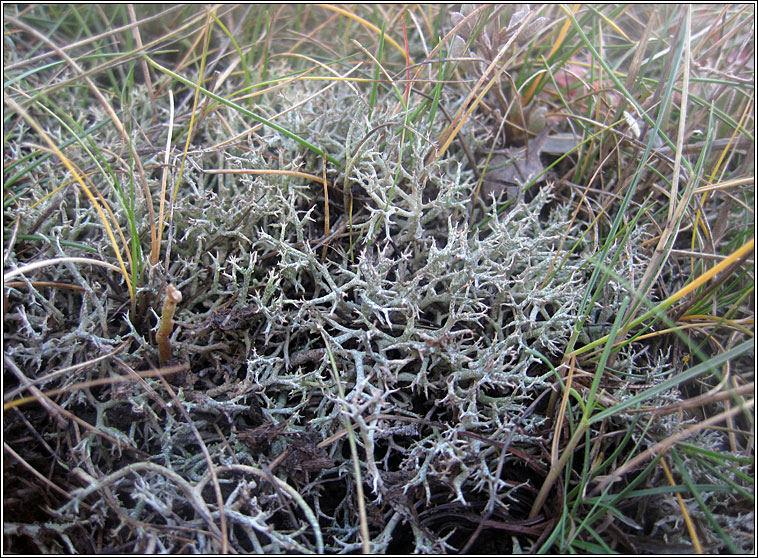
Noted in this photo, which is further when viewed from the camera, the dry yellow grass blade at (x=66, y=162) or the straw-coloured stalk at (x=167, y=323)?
the straw-coloured stalk at (x=167, y=323)

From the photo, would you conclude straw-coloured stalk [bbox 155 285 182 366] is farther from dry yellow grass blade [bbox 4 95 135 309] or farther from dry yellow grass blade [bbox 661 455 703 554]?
dry yellow grass blade [bbox 661 455 703 554]

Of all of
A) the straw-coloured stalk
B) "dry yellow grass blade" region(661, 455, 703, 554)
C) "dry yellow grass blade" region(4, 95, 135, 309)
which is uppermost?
"dry yellow grass blade" region(4, 95, 135, 309)

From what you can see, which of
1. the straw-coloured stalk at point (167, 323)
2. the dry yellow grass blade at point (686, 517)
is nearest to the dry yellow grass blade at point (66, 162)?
the straw-coloured stalk at point (167, 323)

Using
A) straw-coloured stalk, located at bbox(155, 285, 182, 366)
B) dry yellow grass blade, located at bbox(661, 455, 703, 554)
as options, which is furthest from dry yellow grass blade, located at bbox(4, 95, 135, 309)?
dry yellow grass blade, located at bbox(661, 455, 703, 554)

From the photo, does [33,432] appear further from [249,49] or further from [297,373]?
[249,49]

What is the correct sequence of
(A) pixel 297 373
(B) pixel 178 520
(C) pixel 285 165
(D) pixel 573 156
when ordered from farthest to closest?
(D) pixel 573 156 → (C) pixel 285 165 → (A) pixel 297 373 → (B) pixel 178 520

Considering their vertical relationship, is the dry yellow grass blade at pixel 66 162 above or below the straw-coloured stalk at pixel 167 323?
above

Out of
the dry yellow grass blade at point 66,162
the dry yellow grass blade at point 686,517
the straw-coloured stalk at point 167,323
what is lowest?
the dry yellow grass blade at point 686,517

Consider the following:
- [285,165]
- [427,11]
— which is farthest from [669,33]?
[285,165]

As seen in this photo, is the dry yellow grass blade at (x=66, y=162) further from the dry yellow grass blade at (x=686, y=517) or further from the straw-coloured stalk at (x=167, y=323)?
the dry yellow grass blade at (x=686, y=517)
